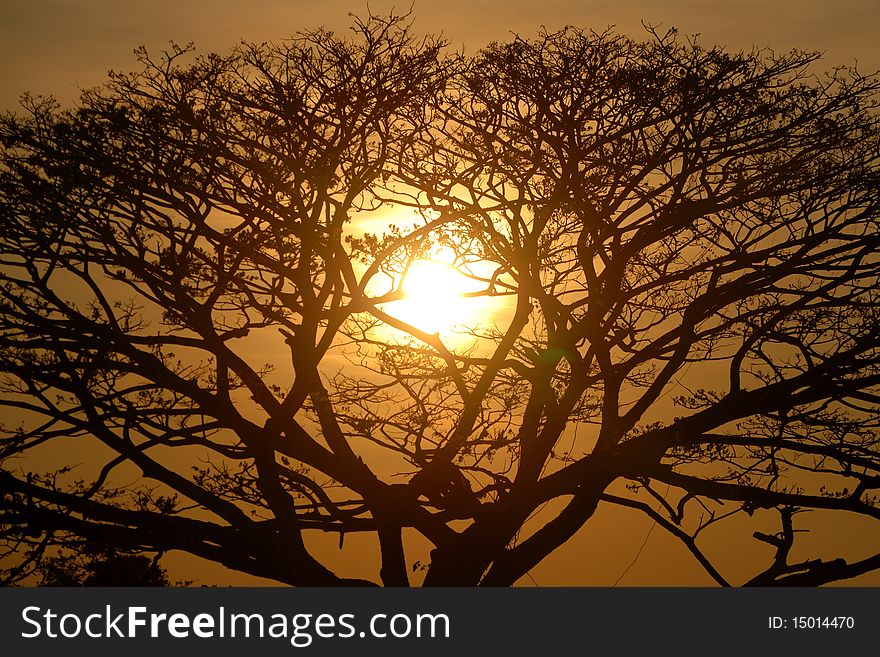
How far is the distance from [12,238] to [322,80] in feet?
13.5

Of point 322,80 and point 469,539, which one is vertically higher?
point 322,80

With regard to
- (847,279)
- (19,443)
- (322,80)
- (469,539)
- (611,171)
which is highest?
(322,80)

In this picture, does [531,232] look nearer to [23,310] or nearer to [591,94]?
[591,94]

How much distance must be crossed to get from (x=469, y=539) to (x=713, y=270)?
4442mm

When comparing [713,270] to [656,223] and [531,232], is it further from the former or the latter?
[531,232]

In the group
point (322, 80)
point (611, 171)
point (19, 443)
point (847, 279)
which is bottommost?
point (19, 443)

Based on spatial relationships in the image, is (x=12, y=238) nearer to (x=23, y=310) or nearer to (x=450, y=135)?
(x=23, y=310)

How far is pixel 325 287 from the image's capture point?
1365cm

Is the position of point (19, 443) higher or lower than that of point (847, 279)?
lower

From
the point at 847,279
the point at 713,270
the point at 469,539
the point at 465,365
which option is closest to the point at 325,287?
the point at 465,365

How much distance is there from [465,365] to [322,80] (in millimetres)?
3748

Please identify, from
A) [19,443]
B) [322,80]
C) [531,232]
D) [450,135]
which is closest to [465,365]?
[531,232]

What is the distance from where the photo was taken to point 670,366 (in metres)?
14.1

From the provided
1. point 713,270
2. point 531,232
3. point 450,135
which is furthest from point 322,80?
point 713,270
